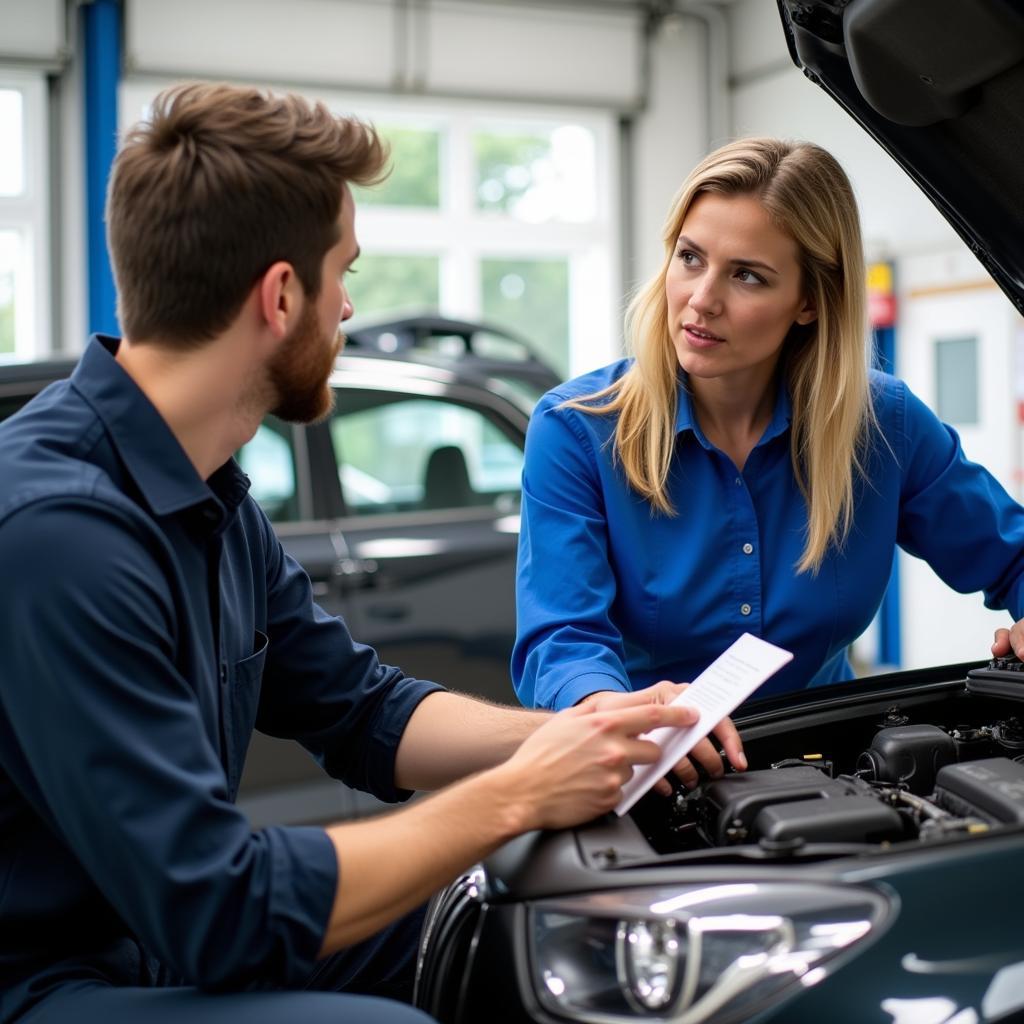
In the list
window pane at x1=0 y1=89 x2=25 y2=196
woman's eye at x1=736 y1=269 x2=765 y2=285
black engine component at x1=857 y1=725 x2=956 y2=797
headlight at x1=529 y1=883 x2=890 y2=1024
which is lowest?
headlight at x1=529 y1=883 x2=890 y2=1024

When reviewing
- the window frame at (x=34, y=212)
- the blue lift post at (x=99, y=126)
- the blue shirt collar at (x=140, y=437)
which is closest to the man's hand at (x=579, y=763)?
the blue shirt collar at (x=140, y=437)

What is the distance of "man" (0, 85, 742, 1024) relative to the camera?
121 centimetres

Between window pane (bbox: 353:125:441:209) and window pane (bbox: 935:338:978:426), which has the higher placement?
window pane (bbox: 353:125:441:209)

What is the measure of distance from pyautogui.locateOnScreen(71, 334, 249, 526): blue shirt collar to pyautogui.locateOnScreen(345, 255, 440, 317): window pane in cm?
658

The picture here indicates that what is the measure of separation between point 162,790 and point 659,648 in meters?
1.09

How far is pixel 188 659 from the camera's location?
1416 mm

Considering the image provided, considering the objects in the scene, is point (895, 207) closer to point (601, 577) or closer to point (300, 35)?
point (300, 35)

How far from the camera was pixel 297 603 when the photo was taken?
179 cm

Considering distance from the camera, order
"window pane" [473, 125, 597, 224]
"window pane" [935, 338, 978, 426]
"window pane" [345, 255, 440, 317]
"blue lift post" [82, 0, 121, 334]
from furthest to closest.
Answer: "window pane" [473, 125, 597, 224] < "window pane" [345, 255, 440, 317] < "blue lift post" [82, 0, 121, 334] < "window pane" [935, 338, 978, 426]

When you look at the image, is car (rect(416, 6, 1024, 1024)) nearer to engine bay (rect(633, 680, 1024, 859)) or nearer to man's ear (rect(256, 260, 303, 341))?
engine bay (rect(633, 680, 1024, 859))

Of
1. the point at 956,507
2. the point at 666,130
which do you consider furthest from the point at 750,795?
the point at 666,130

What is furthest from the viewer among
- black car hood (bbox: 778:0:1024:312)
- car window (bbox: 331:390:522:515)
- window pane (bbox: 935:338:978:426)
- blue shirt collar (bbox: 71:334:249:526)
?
window pane (bbox: 935:338:978:426)

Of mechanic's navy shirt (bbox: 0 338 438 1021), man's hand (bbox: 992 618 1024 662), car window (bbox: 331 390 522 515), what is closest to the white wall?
car window (bbox: 331 390 522 515)

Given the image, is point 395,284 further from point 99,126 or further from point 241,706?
point 241,706
